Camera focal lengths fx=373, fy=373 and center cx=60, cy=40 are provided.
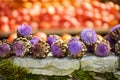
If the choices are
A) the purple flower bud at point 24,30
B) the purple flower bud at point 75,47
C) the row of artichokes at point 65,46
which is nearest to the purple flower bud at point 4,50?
the row of artichokes at point 65,46

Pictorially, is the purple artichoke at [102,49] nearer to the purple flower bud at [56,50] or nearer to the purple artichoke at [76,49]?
the purple artichoke at [76,49]

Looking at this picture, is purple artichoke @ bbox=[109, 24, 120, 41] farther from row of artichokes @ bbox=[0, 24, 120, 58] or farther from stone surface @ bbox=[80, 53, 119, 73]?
stone surface @ bbox=[80, 53, 119, 73]

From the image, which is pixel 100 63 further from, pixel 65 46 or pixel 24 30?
pixel 24 30

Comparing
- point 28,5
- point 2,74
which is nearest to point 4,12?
point 28,5

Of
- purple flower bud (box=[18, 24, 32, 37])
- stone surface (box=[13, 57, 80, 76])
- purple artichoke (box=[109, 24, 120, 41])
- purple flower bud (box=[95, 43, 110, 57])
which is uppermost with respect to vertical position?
purple flower bud (box=[18, 24, 32, 37])

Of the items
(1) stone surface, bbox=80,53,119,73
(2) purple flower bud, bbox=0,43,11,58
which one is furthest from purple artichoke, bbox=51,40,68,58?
(2) purple flower bud, bbox=0,43,11,58

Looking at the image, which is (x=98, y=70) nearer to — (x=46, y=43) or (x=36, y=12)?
(x=46, y=43)
